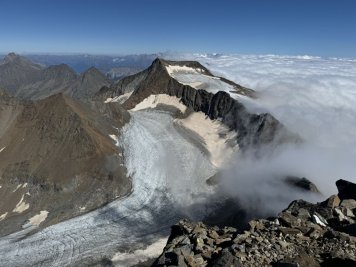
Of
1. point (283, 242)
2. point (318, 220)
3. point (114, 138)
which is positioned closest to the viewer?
point (283, 242)

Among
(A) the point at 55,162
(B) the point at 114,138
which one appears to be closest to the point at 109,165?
(A) the point at 55,162

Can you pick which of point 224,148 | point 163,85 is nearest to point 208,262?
point 224,148

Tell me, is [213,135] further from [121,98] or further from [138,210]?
[121,98]

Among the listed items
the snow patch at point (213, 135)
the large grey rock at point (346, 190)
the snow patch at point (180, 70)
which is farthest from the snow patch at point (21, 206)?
the snow patch at point (180, 70)

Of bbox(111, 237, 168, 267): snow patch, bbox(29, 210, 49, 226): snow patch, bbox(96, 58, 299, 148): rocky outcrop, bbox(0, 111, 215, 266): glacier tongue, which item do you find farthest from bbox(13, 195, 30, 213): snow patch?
bbox(96, 58, 299, 148): rocky outcrop

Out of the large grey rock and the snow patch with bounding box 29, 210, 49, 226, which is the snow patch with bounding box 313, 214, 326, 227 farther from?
the snow patch with bounding box 29, 210, 49, 226

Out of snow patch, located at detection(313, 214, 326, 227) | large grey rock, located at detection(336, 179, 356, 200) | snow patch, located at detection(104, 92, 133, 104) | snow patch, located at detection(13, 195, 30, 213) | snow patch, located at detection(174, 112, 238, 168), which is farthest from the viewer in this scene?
snow patch, located at detection(104, 92, 133, 104)

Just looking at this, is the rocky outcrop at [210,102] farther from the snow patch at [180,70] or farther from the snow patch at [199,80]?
the snow patch at [199,80]
